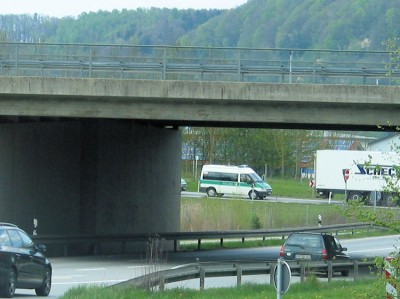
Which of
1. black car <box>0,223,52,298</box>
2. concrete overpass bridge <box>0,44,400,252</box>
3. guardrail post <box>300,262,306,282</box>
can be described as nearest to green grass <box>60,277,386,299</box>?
guardrail post <box>300,262,306,282</box>

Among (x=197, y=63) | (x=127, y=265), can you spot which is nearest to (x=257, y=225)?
(x=127, y=265)

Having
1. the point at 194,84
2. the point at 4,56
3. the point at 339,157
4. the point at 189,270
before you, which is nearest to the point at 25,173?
the point at 4,56

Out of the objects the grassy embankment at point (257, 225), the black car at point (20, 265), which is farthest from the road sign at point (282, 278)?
the black car at point (20, 265)

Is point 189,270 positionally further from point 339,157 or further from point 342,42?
point 342,42

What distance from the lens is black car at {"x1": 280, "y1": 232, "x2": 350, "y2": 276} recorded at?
31.2 meters

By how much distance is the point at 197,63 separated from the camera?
32.5 meters

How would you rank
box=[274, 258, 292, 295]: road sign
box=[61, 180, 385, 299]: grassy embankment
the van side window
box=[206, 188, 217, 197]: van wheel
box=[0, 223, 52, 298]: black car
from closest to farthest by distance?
box=[274, 258, 292, 295]: road sign
box=[61, 180, 385, 299]: grassy embankment
box=[0, 223, 52, 298]: black car
the van side window
box=[206, 188, 217, 197]: van wheel

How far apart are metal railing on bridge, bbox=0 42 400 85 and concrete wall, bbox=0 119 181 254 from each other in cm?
282

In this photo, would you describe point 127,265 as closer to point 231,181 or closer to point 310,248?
point 310,248

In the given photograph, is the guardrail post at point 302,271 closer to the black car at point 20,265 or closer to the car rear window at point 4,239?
the black car at point 20,265

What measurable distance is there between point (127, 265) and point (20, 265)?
12.7 metres

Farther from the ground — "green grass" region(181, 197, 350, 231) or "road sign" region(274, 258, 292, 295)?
"road sign" region(274, 258, 292, 295)

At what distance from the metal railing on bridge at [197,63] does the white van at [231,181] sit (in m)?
46.8

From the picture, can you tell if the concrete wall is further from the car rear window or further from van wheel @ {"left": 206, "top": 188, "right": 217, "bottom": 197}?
van wheel @ {"left": 206, "top": 188, "right": 217, "bottom": 197}
